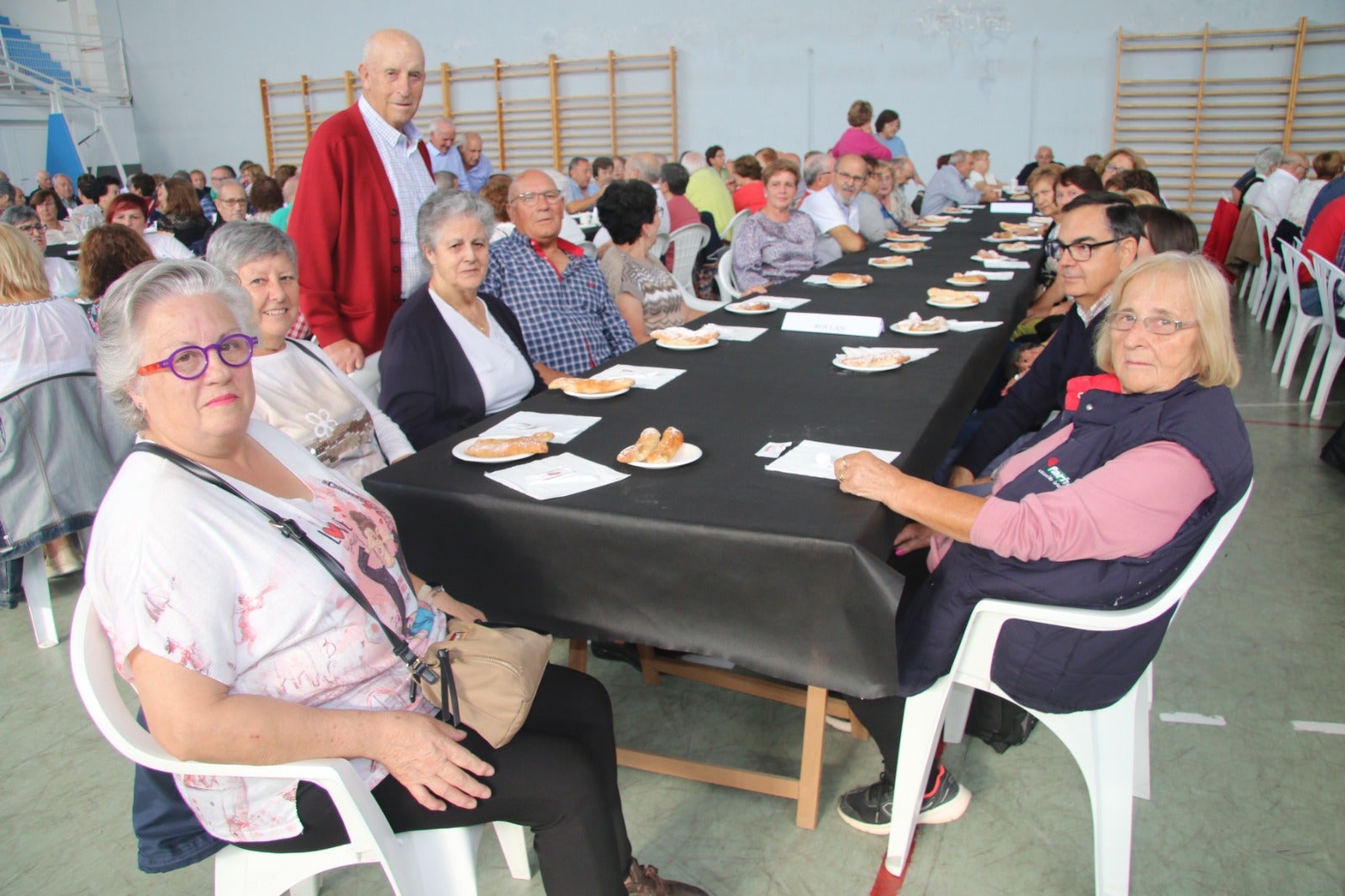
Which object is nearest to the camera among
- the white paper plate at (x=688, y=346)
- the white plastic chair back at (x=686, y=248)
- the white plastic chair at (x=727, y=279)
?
the white paper plate at (x=688, y=346)

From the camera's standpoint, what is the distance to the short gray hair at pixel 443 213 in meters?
2.30

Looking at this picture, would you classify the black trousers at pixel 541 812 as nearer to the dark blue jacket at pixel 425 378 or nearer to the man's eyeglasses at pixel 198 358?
the man's eyeglasses at pixel 198 358

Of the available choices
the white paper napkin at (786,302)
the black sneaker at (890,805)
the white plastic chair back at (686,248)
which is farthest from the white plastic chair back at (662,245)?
the black sneaker at (890,805)

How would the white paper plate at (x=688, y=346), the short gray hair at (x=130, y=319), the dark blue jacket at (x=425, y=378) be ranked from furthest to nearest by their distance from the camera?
the white paper plate at (x=688, y=346) → the dark blue jacket at (x=425, y=378) → the short gray hair at (x=130, y=319)

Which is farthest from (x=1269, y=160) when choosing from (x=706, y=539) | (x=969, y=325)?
(x=706, y=539)

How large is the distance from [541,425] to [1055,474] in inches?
40.0

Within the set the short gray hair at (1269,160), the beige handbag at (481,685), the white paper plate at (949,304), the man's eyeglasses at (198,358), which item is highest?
the short gray hair at (1269,160)

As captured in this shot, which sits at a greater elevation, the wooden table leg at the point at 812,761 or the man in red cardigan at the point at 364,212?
the man in red cardigan at the point at 364,212

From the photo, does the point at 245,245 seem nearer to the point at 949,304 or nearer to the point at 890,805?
the point at 890,805

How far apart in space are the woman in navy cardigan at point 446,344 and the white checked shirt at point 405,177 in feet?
1.66

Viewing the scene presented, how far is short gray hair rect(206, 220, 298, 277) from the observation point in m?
1.95

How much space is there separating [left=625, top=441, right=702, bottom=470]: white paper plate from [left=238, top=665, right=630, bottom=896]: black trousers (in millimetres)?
491

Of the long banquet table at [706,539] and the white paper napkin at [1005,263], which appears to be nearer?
the long banquet table at [706,539]

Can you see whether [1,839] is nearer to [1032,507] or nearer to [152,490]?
[152,490]
